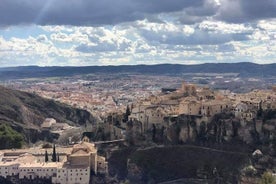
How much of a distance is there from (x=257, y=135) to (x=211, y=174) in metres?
9.80

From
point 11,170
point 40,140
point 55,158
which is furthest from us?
point 40,140

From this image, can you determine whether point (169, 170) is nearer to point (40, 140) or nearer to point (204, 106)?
point (204, 106)

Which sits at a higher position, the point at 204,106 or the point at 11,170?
the point at 204,106

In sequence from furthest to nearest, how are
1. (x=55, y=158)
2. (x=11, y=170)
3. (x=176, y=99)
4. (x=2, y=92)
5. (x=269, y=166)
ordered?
(x=2, y=92)
(x=176, y=99)
(x=55, y=158)
(x=11, y=170)
(x=269, y=166)

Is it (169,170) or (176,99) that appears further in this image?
(176,99)

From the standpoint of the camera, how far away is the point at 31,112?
514ft

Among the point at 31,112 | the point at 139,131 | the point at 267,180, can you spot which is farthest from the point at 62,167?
the point at 31,112

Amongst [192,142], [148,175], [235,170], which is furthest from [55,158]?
[235,170]

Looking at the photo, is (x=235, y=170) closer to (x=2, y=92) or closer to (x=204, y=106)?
(x=204, y=106)

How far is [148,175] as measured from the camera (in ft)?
253

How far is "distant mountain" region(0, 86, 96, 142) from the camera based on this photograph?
5344 inches

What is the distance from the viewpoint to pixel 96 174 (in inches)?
3007

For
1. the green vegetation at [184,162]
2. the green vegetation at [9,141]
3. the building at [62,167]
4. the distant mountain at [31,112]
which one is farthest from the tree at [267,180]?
the distant mountain at [31,112]

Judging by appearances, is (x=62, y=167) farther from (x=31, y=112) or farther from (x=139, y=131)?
(x=31, y=112)
